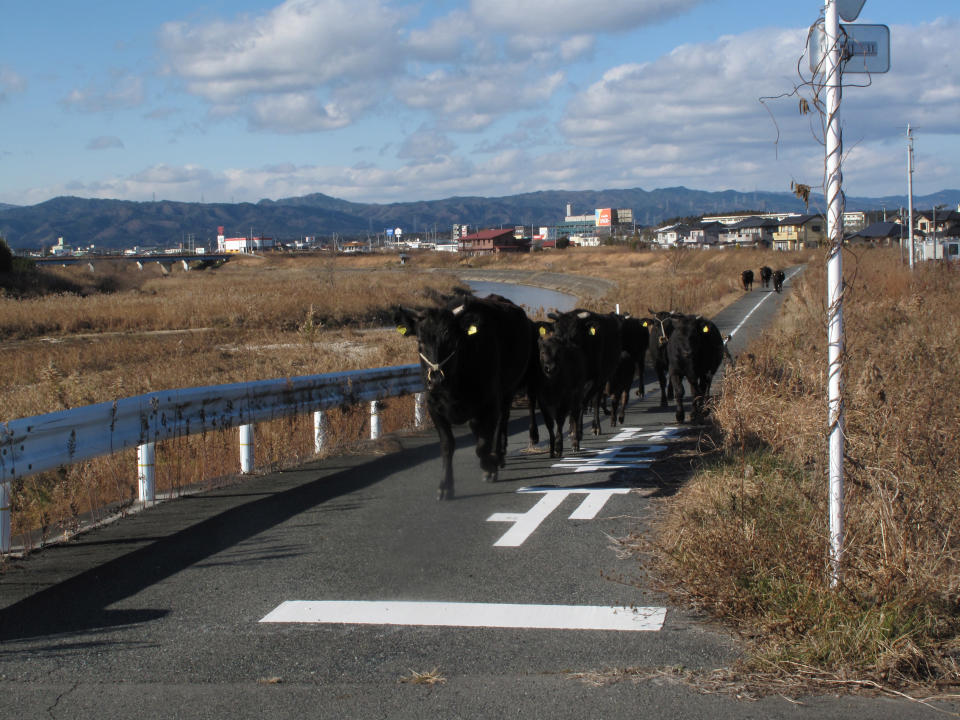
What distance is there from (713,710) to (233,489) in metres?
6.00

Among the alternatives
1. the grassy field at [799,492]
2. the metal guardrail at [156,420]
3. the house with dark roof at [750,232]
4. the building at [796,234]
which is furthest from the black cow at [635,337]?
the house with dark roof at [750,232]

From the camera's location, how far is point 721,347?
619 inches

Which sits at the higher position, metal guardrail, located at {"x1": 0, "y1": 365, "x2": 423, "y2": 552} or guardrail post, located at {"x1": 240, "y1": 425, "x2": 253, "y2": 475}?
metal guardrail, located at {"x1": 0, "y1": 365, "x2": 423, "y2": 552}

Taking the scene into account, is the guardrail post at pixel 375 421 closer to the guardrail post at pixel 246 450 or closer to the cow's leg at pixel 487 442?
the guardrail post at pixel 246 450

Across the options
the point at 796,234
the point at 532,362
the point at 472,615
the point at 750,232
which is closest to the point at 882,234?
the point at 796,234

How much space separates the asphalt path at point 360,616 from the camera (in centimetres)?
438

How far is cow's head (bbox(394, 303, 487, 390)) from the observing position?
344 inches

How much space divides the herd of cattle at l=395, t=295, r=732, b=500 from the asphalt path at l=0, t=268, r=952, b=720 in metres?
0.86

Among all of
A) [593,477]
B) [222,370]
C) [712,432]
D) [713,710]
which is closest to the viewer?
[713,710]

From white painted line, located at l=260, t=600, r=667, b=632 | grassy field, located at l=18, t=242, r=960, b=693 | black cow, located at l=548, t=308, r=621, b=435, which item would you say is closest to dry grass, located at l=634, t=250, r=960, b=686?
grassy field, located at l=18, t=242, r=960, b=693

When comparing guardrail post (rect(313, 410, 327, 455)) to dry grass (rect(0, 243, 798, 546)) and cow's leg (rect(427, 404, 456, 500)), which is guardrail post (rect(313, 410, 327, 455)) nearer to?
dry grass (rect(0, 243, 798, 546))

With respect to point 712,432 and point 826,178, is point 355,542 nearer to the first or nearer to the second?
point 826,178

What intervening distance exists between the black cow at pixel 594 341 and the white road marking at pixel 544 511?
3.57 m

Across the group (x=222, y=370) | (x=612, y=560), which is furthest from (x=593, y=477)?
(x=222, y=370)
